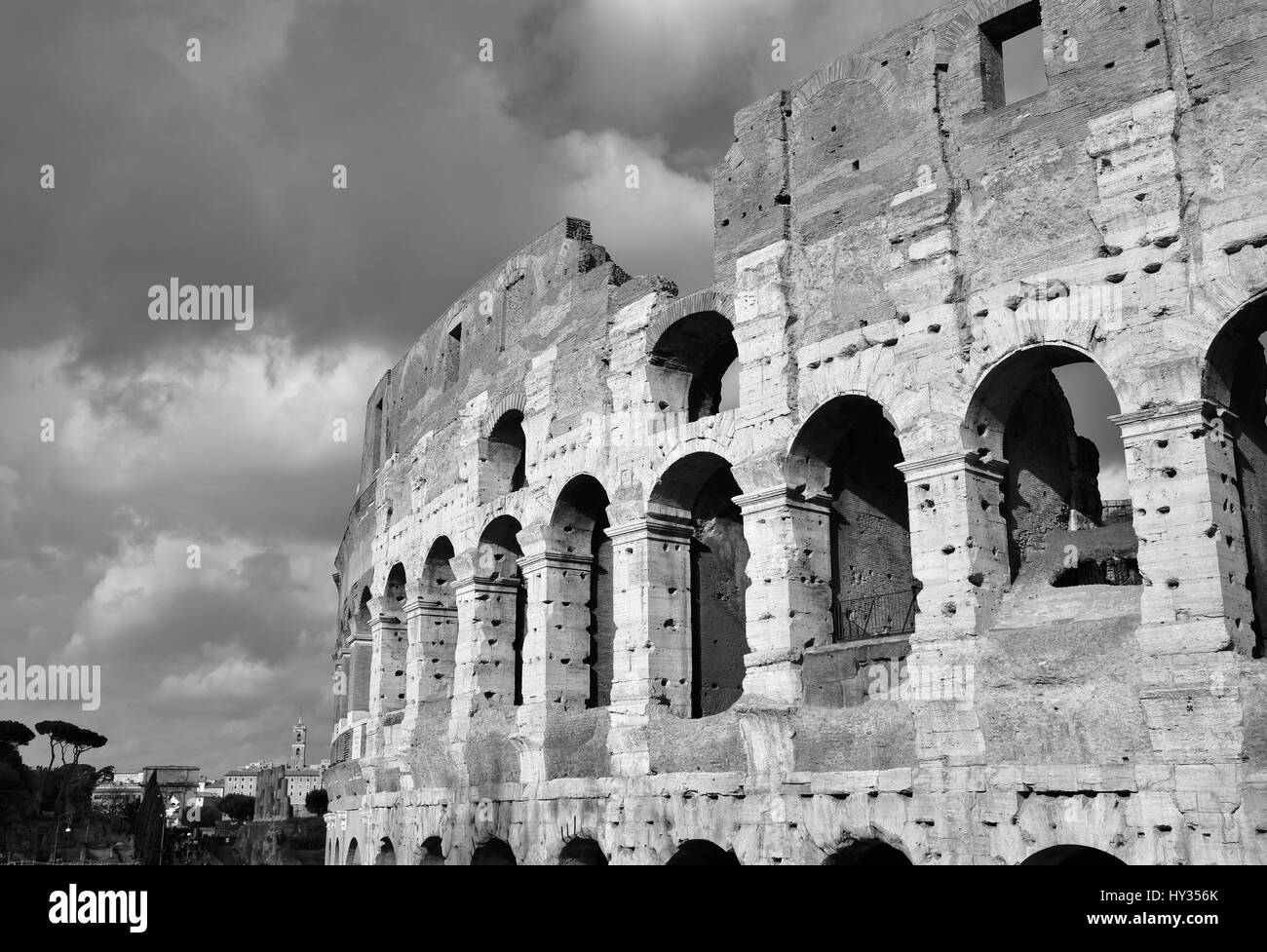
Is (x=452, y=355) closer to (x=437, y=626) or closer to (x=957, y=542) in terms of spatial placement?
(x=437, y=626)

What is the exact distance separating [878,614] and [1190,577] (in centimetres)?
442

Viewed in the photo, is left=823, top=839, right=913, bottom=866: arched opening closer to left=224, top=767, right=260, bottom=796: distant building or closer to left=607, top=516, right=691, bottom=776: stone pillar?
left=607, top=516, right=691, bottom=776: stone pillar

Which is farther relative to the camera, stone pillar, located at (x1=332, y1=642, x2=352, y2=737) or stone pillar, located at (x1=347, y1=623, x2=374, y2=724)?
stone pillar, located at (x1=332, y1=642, x2=352, y2=737)

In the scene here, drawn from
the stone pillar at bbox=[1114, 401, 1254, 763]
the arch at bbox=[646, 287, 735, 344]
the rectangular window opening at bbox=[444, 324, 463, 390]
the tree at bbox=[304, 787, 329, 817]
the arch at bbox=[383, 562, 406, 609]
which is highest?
the rectangular window opening at bbox=[444, 324, 463, 390]

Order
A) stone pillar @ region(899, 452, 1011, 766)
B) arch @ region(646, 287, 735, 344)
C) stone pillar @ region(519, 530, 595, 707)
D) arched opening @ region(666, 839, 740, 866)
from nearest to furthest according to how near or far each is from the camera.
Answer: stone pillar @ region(899, 452, 1011, 766) → arched opening @ region(666, 839, 740, 866) → arch @ region(646, 287, 735, 344) → stone pillar @ region(519, 530, 595, 707)

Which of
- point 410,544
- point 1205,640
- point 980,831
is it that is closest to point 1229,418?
point 1205,640

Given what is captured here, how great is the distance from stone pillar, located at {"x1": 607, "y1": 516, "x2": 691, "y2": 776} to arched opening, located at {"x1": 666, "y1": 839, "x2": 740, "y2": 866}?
961mm

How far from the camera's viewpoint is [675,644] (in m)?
14.1

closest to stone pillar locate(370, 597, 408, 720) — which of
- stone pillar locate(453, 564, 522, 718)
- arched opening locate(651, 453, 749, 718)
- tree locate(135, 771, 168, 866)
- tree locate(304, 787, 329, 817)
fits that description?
stone pillar locate(453, 564, 522, 718)

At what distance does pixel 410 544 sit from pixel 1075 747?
492 inches

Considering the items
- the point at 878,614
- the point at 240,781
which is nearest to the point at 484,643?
the point at 878,614

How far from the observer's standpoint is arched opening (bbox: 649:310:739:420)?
14.5 metres

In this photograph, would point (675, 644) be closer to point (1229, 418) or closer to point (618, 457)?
point (618, 457)

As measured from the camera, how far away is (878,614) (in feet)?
44.5
